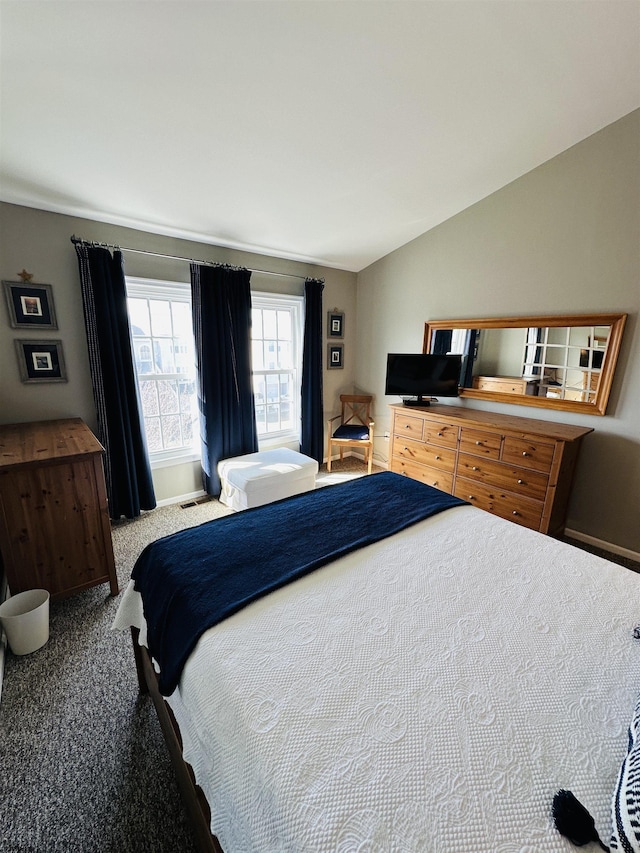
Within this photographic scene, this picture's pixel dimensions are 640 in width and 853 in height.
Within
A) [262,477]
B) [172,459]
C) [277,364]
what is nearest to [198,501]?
[172,459]

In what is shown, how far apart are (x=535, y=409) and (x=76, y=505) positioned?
131 inches

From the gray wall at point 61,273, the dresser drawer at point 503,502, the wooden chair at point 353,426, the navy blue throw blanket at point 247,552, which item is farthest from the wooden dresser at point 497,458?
the gray wall at point 61,273

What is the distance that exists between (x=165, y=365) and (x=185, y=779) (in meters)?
2.74

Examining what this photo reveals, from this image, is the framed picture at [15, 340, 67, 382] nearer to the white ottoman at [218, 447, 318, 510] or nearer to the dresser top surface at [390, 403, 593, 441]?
the white ottoman at [218, 447, 318, 510]

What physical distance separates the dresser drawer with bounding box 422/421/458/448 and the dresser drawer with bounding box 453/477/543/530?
0.33 meters

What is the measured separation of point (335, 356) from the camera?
4.21 meters

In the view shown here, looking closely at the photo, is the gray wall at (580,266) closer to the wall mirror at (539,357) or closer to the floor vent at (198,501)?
the wall mirror at (539,357)

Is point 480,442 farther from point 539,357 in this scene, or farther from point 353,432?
point 353,432

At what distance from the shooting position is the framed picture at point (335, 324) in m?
4.09

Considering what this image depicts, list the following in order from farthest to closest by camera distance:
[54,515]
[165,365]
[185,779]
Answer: [165,365] < [54,515] < [185,779]

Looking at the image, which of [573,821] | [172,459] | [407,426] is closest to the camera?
[573,821]

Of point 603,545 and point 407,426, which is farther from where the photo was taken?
point 407,426

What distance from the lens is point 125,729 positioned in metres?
1.40

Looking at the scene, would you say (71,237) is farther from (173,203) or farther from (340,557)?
(340,557)
